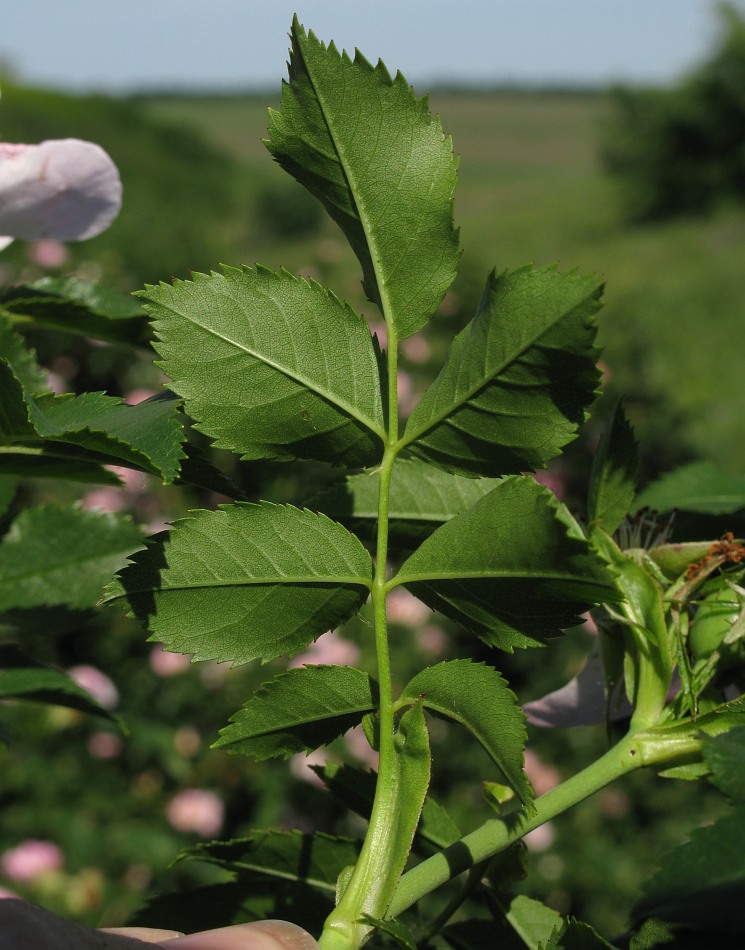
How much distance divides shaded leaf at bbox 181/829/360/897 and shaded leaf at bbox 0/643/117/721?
15 centimetres

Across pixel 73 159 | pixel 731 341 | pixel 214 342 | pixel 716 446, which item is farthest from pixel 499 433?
pixel 731 341

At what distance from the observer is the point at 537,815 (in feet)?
1.45

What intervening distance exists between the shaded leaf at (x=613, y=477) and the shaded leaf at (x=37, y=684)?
0.36 meters

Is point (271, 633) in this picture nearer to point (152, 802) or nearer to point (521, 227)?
point (152, 802)

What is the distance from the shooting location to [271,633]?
0.45m

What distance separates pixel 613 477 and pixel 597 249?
13.4 metres

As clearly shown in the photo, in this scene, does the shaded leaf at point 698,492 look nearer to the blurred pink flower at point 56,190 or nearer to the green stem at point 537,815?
the green stem at point 537,815

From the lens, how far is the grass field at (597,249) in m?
4.11

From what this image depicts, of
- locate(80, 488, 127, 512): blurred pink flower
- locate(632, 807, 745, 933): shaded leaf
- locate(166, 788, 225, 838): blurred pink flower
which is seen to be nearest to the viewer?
locate(632, 807, 745, 933): shaded leaf

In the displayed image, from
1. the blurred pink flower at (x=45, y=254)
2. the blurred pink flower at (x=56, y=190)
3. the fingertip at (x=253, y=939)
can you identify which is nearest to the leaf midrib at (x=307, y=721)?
the fingertip at (x=253, y=939)

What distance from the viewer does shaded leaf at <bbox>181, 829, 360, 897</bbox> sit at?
54cm

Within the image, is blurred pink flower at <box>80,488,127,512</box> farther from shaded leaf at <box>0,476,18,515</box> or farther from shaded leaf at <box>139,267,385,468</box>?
shaded leaf at <box>139,267,385,468</box>

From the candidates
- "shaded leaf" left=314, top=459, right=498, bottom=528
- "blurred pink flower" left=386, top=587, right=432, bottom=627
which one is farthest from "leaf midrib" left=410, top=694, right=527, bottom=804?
"blurred pink flower" left=386, top=587, right=432, bottom=627

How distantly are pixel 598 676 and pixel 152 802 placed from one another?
85.7 inches
